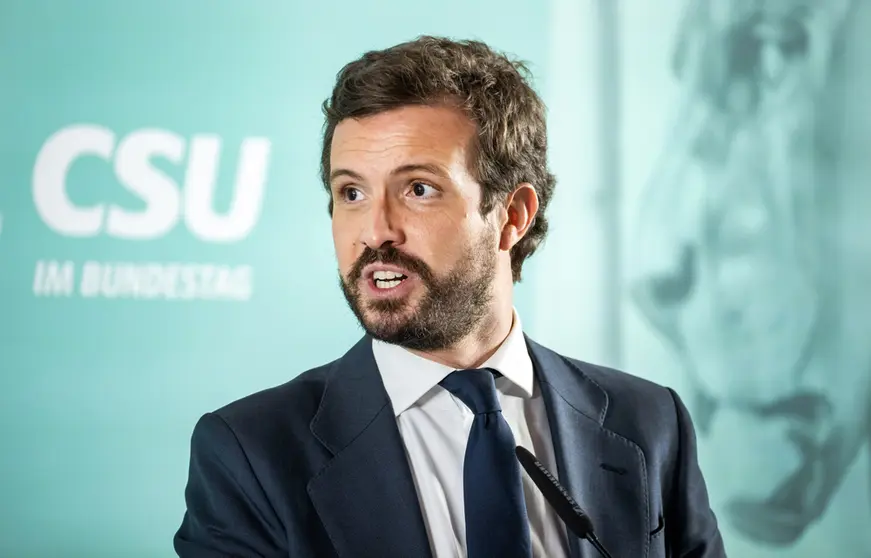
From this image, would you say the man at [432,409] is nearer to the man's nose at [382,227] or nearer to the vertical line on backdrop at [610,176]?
the man's nose at [382,227]

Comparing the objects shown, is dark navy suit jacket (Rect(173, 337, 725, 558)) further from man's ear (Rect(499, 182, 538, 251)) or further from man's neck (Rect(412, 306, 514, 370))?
man's ear (Rect(499, 182, 538, 251))

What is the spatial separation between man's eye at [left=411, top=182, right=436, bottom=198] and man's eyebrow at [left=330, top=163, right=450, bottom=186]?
36 millimetres

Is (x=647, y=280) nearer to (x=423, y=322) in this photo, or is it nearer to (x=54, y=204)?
(x=423, y=322)

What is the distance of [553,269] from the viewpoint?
11.7 feet

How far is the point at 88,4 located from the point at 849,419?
3.02 meters

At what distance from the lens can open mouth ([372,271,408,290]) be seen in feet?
7.44

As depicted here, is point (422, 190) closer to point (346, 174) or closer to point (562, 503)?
point (346, 174)

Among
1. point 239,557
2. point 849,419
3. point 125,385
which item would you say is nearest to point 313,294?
point 125,385

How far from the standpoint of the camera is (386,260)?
7.35 feet

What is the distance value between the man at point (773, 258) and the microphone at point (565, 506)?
1.88 meters

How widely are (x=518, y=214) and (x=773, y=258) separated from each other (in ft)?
5.20

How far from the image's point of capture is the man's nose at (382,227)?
223cm

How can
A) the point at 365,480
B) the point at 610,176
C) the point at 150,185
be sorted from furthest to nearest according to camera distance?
the point at 610,176 < the point at 150,185 < the point at 365,480

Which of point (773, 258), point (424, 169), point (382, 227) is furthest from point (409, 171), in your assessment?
point (773, 258)
